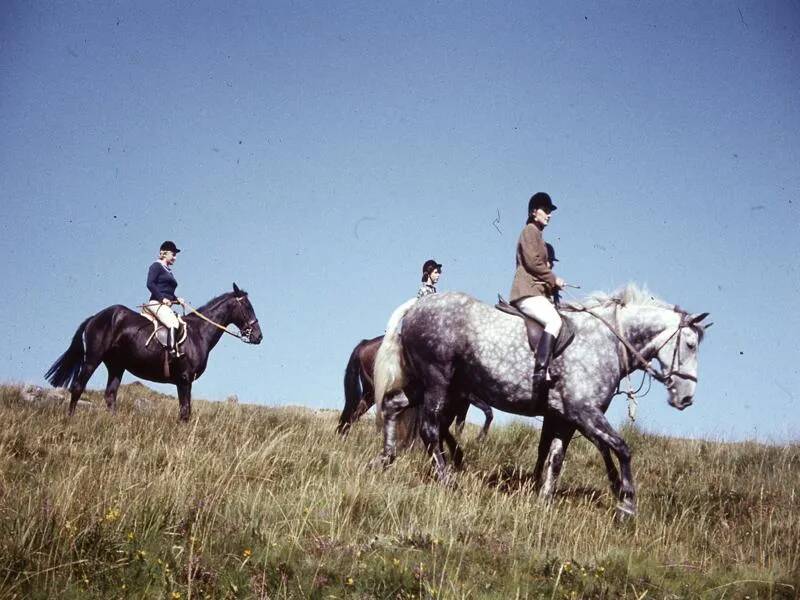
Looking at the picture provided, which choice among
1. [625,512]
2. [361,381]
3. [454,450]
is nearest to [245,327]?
[361,381]

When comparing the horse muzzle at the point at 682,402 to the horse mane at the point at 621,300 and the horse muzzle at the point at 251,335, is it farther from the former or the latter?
the horse muzzle at the point at 251,335

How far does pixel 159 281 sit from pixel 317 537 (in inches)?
349

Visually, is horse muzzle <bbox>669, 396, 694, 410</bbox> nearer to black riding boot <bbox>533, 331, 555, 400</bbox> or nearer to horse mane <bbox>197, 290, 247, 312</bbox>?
black riding boot <bbox>533, 331, 555, 400</bbox>

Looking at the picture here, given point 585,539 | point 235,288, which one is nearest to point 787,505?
point 585,539

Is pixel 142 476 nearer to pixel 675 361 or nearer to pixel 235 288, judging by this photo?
pixel 675 361

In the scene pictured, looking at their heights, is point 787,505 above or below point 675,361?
below

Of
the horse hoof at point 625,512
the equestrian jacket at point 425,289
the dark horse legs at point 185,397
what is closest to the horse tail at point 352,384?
the equestrian jacket at point 425,289

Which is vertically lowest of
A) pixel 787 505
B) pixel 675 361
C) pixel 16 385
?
pixel 16 385

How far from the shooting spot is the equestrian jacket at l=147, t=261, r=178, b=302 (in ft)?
39.6

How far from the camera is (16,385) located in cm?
1559

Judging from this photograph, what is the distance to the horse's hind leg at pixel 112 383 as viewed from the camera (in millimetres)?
11758

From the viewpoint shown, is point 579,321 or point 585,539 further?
point 579,321

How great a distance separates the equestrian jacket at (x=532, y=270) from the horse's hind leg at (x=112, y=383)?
803 centimetres

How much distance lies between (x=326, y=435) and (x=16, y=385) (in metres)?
10.1
